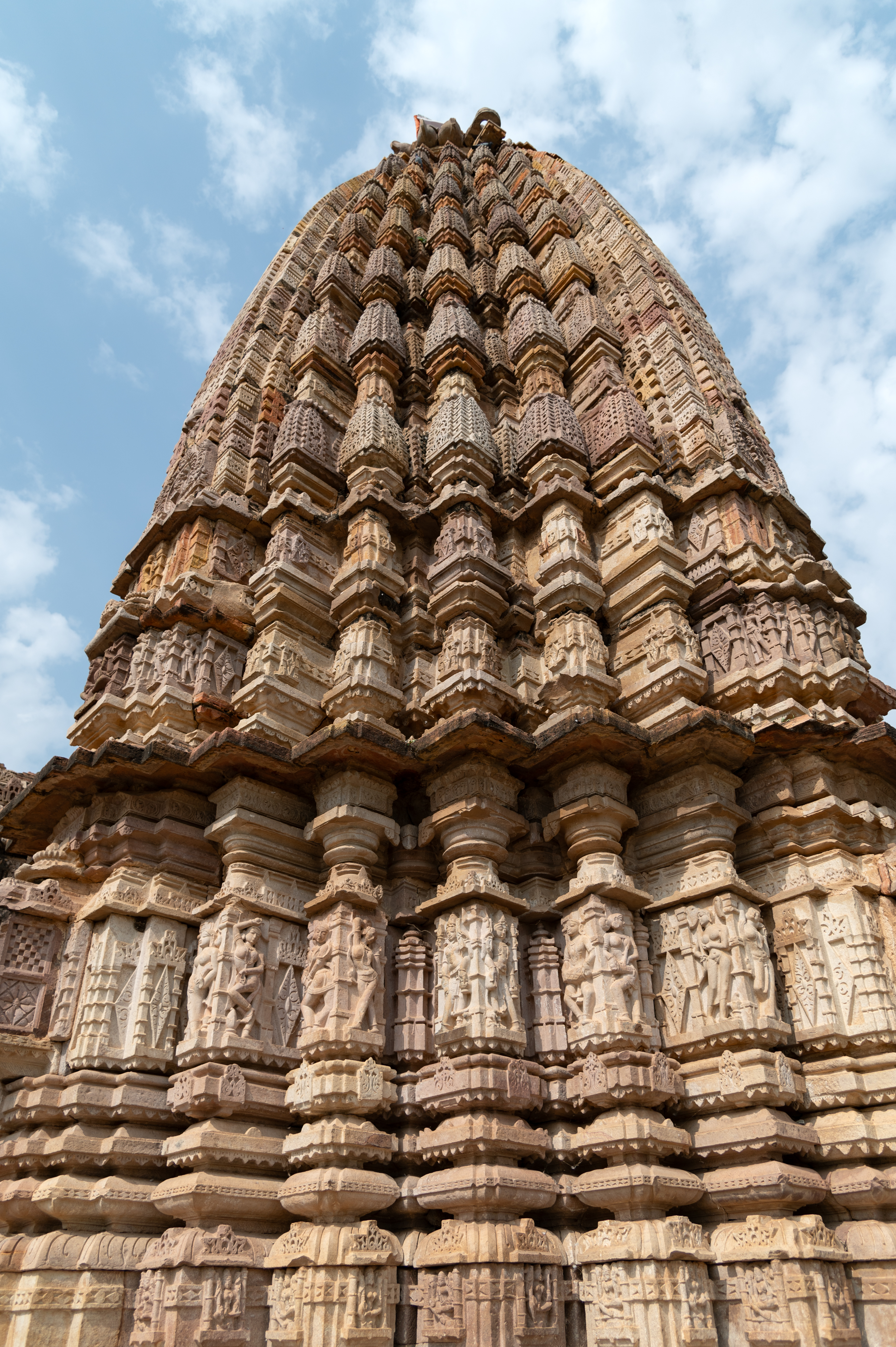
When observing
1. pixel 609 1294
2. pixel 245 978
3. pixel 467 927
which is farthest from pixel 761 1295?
pixel 245 978

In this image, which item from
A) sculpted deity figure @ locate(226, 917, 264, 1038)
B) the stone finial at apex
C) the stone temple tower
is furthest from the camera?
the stone finial at apex

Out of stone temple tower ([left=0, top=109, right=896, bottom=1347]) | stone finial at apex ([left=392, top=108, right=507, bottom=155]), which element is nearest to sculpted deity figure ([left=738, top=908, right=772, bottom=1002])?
stone temple tower ([left=0, top=109, right=896, bottom=1347])

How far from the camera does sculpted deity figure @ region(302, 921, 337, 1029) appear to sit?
6.11 meters

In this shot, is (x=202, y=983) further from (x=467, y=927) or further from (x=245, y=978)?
(x=467, y=927)

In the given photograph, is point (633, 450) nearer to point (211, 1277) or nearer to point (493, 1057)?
point (493, 1057)

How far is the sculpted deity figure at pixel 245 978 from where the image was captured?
6.05 m

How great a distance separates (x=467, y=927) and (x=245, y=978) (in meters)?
1.68

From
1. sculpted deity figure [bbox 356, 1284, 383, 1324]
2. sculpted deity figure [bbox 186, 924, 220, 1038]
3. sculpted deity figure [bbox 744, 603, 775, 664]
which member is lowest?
sculpted deity figure [bbox 356, 1284, 383, 1324]

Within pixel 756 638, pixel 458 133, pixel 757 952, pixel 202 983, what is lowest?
pixel 202 983

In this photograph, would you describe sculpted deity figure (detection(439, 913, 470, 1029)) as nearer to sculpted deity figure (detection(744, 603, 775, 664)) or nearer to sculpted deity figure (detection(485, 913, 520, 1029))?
sculpted deity figure (detection(485, 913, 520, 1029))

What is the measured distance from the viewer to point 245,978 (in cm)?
621

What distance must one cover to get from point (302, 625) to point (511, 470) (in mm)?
3595

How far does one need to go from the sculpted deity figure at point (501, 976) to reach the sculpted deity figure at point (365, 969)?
2.81ft

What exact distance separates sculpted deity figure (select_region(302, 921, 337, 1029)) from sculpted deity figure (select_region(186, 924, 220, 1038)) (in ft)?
2.26
